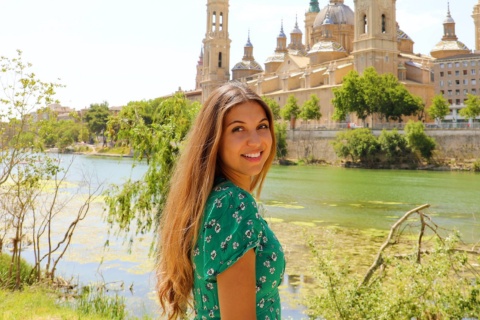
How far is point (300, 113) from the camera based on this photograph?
2061 inches

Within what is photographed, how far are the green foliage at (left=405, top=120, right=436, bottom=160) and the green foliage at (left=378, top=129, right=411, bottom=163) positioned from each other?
2.04 feet

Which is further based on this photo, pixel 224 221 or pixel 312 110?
pixel 312 110

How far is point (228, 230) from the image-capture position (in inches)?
66.7

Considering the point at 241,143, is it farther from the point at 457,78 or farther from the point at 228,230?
the point at 457,78

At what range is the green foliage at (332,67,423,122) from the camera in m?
43.5

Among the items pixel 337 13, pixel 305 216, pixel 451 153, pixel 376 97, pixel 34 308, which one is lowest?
pixel 305 216

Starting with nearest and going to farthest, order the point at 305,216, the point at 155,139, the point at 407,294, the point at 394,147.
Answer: the point at 407,294, the point at 155,139, the point at 305,216, the point at 394,147

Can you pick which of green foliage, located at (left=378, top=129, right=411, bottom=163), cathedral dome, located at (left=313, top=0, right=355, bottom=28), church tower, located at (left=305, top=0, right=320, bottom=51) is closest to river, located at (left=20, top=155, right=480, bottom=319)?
green foliage, located at (left=378, top=129, right=411, bottom=163)

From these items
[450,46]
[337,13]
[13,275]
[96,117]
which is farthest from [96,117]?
[13,275]

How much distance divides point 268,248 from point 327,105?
172 ft

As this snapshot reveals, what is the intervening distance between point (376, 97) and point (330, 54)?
1668 cm

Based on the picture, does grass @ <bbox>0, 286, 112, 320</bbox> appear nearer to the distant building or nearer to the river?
the river

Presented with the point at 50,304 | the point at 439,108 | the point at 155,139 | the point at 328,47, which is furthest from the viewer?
the point at 328,47

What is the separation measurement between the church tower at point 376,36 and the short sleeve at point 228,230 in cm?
4999
